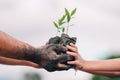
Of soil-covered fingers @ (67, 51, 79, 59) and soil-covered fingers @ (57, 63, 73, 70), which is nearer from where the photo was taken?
soil-covered fingers @ (57, 63, 73, 70)

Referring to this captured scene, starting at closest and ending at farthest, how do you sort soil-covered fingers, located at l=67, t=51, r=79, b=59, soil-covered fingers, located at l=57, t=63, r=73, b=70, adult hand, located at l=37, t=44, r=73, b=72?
adult hand, located at l=37, t=44, r=73, b=72 → soil-covered fingers, located at l=57, t=63, r=73, b=70 → soil-covered fingers, located at l=67, t=51, r=79, b=59

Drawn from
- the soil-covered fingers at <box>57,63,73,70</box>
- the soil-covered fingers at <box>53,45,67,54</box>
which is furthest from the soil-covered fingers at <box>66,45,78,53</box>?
the soil-covered fingers at <box>57,63,73,70</box>

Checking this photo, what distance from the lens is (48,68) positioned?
8586 mm

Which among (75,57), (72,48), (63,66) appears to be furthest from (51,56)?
(75,57)

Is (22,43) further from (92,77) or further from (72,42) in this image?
(92,77)

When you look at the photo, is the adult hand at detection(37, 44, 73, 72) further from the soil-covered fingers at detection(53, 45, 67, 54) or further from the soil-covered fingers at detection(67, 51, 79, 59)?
the soil-covered fingers at detection(67, 51, 79, 59)

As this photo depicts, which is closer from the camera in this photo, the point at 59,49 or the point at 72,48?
the point at 59,49

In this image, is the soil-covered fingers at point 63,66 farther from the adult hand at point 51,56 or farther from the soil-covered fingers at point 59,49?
the soil-covered fingers at point 59,49

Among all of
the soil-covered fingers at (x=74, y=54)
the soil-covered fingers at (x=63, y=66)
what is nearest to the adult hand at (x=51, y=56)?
the soil-covered fingers at (x=63, y=66)

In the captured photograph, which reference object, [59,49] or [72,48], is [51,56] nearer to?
[59,49]

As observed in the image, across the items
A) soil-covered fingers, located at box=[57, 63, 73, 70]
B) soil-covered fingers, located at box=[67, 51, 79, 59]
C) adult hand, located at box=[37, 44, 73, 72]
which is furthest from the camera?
soil-covered fingers, located at box=[67, 51, 79, 59]

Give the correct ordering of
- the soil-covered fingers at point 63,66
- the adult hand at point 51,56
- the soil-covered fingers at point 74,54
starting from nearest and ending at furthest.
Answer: the adult hand at point 51,56, the soil-covered fingers at point 63,66, the soil-covered fingers at point 74,54

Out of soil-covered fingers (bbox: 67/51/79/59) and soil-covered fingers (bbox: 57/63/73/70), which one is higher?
soil-covered fingers (bbox: 67/51/79/59)

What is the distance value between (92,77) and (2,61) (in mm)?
54181
